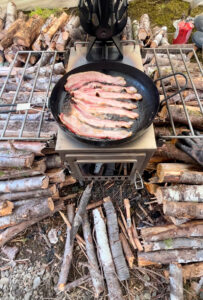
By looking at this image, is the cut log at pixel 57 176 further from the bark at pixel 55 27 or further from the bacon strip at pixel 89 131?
the bark at pixel 55 27

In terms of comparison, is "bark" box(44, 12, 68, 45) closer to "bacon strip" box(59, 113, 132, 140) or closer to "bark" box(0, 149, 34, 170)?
"bark" box(0, 149, 34, 170)

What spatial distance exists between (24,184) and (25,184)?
0.02 meters

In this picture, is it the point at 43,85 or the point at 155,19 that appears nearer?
the point at 43,85

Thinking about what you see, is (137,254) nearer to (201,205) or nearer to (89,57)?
(201,205)

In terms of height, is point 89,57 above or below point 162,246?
above

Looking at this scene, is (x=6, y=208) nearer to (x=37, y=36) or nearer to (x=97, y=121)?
(x=97, y=121)

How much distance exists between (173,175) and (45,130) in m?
1.93

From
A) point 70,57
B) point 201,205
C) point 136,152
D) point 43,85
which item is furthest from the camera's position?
point 43,85

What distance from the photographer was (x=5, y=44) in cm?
461

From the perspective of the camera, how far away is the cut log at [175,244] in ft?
9.52

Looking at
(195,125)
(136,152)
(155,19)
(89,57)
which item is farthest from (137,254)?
(155,19)

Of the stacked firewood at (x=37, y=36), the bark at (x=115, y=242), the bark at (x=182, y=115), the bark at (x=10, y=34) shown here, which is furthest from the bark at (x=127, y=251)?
the bark at (x=10, y=34)

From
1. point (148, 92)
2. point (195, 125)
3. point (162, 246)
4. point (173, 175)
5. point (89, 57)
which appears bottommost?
point (162, 246)

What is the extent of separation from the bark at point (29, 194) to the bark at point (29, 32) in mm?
3340
